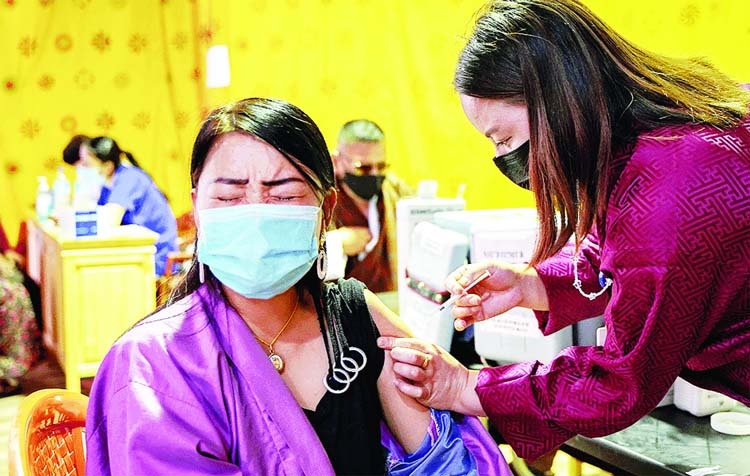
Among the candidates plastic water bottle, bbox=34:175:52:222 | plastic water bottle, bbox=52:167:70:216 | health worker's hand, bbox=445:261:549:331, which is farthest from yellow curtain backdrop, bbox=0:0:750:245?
health worker's hand, bbox=445:261:549:331

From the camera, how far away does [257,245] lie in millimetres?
1238

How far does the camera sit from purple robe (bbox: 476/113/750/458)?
1145 millimetres

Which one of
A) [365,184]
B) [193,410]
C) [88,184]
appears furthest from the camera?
→ [88,184]

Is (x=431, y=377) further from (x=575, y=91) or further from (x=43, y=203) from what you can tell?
(x=43, y=203)

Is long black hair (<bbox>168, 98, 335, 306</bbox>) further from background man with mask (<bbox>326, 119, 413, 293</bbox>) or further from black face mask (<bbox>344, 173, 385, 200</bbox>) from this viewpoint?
black face mask (<bbox>344, 173, 385, 200</bbox>)

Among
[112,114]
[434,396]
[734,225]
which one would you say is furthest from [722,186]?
[112,114]

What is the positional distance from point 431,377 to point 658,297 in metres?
0.39

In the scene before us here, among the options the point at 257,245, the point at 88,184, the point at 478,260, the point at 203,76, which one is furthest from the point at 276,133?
the point at 203,76

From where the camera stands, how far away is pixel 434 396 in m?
1.34

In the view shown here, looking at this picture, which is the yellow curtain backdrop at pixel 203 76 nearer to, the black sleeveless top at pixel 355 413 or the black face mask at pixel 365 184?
the black face mask at pixel 365 184

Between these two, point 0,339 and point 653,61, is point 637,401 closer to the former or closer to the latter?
point 653,61

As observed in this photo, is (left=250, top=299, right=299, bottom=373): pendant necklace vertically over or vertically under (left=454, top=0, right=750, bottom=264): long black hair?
under

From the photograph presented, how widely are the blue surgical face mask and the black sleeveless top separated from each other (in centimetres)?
17

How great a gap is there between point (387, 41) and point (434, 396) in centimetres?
501
